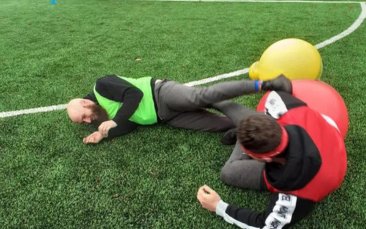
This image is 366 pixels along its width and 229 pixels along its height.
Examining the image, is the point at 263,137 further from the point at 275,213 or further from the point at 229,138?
the point at 229,138

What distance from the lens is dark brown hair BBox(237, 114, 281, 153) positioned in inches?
82.3

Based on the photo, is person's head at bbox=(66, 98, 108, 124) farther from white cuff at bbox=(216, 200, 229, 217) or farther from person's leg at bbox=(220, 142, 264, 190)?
white cuff at bbox=(216, 200, 229, 217)

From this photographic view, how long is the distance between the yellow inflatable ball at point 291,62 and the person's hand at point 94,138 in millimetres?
1521

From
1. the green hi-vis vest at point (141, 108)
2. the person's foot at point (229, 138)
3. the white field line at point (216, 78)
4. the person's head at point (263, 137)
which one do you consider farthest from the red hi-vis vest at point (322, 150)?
the white field line at point (216, 78)

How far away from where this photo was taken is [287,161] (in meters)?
2.16

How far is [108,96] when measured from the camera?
349 cm

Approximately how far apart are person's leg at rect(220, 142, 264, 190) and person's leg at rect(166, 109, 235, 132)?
58 cm

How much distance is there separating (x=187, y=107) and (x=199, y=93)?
18 centimetres

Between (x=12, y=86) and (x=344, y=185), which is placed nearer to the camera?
(x=344, y=185)

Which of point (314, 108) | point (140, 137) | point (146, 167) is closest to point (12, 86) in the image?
point (140, 137)

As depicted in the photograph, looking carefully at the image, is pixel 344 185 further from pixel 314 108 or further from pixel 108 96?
pixel 108 96

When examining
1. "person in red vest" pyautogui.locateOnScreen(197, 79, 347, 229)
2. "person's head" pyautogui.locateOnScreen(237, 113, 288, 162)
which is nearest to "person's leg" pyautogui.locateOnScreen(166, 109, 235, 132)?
"person in red vest" pyautogui.locateOnScreen(197, 79, 347, 229)

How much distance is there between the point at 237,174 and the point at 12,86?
9.82ft

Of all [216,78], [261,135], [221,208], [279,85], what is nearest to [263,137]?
[261,135]
